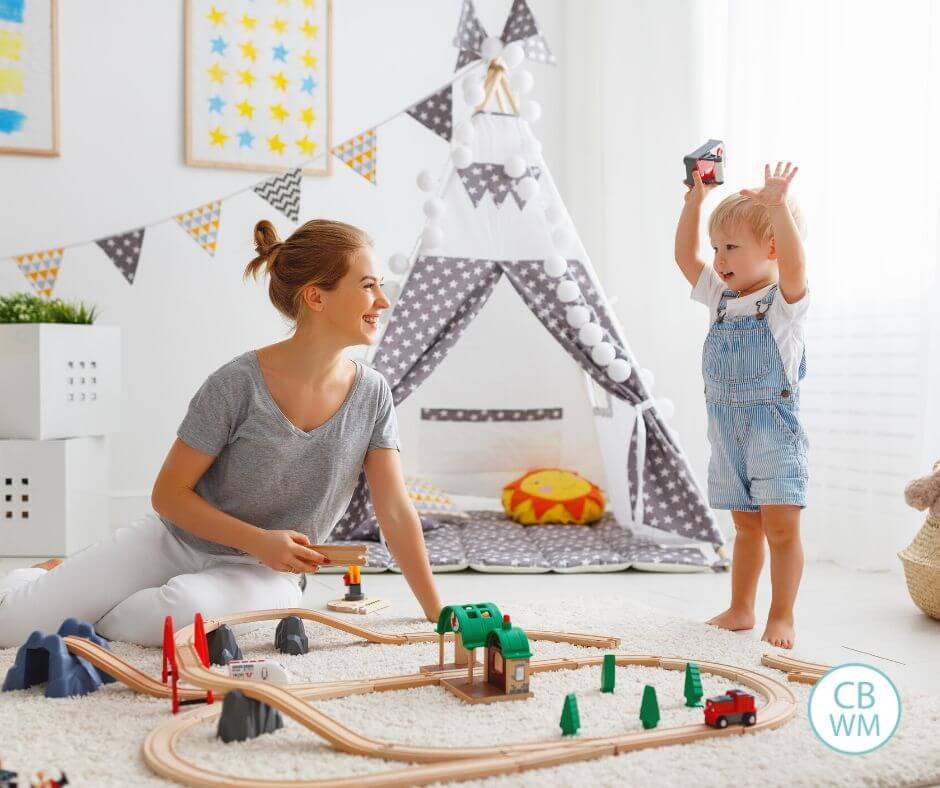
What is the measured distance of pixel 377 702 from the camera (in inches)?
57.4

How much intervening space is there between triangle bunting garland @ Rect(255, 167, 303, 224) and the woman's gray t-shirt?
1.41 m

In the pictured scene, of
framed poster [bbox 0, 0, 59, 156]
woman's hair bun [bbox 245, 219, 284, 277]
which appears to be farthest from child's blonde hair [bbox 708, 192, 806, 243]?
framed poster [bbox 0, 0, 59, 156]

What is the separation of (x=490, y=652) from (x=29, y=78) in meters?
2.88

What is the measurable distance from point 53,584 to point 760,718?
1.23 m

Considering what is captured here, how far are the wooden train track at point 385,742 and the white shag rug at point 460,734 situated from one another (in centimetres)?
1

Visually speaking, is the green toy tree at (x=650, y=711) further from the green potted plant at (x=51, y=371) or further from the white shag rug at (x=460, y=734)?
the green potted plant at (x=51, y=371)

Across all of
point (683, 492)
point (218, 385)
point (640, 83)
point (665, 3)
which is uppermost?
point (665, 3)

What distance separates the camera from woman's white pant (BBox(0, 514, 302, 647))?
180 cm

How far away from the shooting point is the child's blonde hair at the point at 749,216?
76.2 inches

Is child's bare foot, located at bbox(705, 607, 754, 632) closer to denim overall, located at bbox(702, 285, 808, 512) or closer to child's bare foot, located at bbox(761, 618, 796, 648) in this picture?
child's bare foot, located at bbox(761, 618, 796, 648)

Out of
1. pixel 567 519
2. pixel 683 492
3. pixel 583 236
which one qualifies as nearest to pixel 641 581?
pixel 683 492

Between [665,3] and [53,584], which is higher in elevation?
[665,3]

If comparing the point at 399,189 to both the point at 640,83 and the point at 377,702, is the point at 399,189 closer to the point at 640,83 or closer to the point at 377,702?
the point at 640,83

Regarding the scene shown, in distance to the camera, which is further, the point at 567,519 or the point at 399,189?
the point at 399,189
